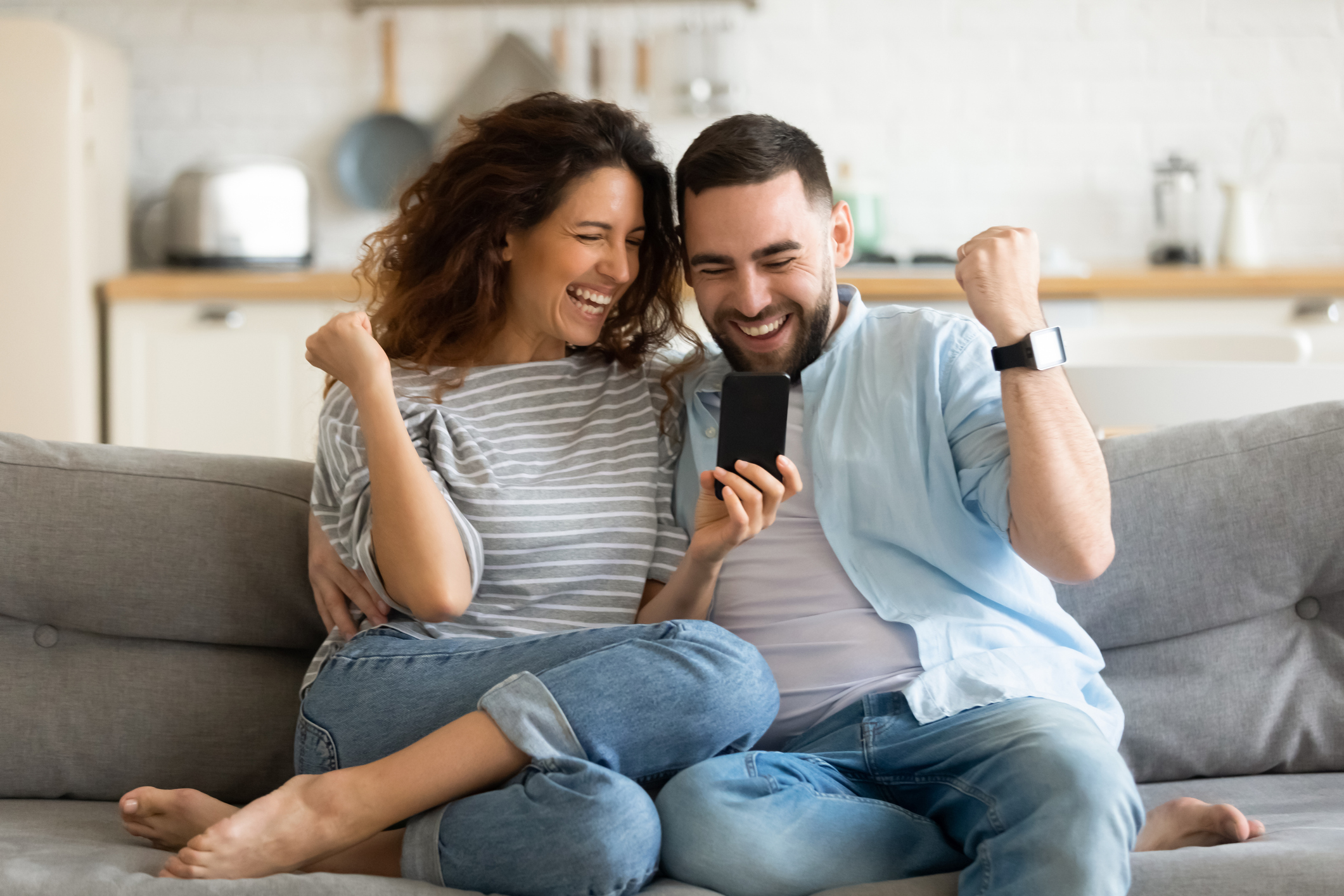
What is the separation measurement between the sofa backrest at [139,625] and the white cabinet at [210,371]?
6.27 ft

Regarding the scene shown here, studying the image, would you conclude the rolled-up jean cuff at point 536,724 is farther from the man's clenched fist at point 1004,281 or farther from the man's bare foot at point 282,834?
the man's clenched fist at point 1004,281

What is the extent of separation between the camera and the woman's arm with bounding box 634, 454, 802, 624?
1.37 m

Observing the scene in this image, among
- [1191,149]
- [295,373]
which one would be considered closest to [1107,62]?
[1191,149]

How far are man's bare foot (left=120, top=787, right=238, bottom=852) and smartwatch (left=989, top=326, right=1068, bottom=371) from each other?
3.23 feet

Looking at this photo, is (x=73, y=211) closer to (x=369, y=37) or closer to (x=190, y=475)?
(x=369, y=37)

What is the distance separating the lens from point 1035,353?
137 cm

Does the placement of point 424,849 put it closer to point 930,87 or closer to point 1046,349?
point 1046,349

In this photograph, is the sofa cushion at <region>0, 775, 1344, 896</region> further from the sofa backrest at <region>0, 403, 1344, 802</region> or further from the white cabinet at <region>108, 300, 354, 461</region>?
the white cabinet at <region>108, 300, 354, 461</region>

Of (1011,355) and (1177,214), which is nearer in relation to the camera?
(1011,355)

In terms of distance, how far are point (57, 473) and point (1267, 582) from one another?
1548mm

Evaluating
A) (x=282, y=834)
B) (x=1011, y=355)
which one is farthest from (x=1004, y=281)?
(x=282, y=834)

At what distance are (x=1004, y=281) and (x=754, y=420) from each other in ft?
1.09

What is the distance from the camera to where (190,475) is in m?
1.60

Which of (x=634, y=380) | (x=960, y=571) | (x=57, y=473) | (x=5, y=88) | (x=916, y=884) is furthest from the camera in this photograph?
(x=5, y=88)
